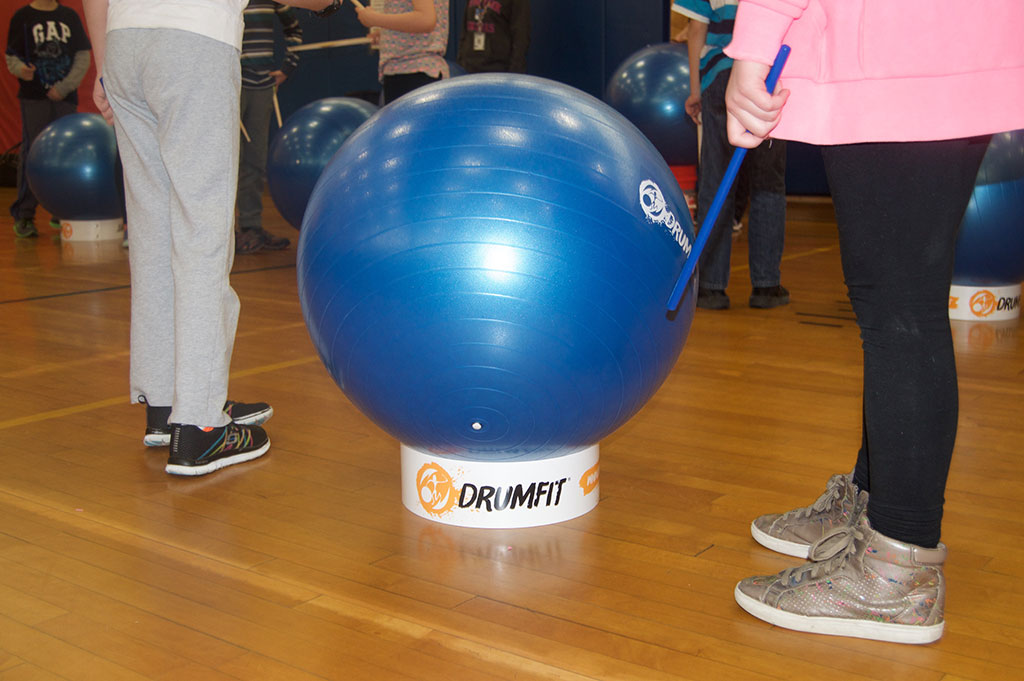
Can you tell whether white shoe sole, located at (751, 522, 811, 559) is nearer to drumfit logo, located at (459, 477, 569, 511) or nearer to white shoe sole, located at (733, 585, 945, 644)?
white shoe sole, located at (733, 585, 945, 644)

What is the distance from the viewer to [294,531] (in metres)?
2.13

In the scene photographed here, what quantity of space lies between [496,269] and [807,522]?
0.78m

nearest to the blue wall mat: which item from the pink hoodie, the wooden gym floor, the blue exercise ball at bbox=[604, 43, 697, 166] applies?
the blue exercise ball at bbox=[604, 43, 697, 166]

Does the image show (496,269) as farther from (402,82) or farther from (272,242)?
(272,242)

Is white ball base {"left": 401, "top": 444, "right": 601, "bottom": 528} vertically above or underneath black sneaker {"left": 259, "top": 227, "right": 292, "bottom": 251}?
above

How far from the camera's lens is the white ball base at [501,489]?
2.08m

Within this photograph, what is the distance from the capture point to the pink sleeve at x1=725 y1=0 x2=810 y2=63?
1.44 meters

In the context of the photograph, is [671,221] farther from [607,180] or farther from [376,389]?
[376,389]

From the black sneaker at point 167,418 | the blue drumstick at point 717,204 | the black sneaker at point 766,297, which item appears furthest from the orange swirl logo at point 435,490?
the black sneaker at point 766,297

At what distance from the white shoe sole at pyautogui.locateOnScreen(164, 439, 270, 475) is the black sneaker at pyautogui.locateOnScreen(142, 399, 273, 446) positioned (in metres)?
0.12

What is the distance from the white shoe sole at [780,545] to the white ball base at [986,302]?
238cm

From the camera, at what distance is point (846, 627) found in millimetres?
1668

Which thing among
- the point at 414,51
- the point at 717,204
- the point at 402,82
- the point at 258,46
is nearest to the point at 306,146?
the point at 258,46

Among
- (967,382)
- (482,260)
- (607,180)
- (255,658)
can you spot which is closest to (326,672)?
(255,658)
